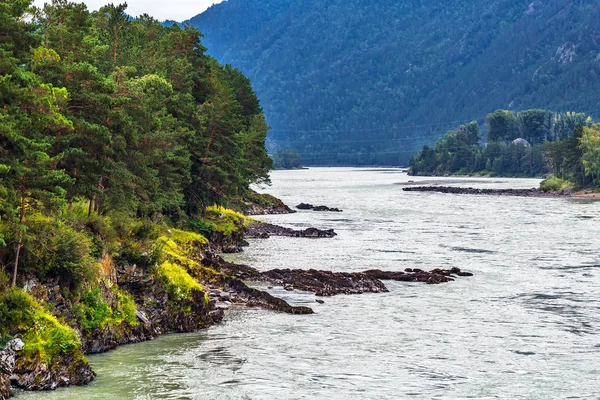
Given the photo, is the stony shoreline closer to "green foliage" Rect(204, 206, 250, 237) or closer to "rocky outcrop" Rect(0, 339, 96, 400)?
"rocky outcrop" Rect(0, 339, 96, 400)

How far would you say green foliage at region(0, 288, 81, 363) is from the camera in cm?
2897

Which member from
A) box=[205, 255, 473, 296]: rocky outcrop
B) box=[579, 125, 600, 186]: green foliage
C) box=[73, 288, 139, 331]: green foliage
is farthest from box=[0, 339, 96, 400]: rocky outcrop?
box=[579, 125, 600, 186]: green foliage

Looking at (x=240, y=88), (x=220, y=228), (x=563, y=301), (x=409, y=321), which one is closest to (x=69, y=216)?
(x=409, y=321)

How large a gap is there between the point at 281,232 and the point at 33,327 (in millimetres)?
63086

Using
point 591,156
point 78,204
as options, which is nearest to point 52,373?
point 78,204

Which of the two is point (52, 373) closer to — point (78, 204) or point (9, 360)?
point (9, 360)

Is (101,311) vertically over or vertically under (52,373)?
over

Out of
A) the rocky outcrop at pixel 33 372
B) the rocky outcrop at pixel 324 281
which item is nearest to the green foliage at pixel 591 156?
the rocky outcrop at pixel 324 281

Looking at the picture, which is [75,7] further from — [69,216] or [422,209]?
[422,209]

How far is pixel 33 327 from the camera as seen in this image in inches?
1164

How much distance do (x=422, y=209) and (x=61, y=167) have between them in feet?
339

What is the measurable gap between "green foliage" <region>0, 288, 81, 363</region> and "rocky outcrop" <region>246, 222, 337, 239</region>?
57289mm

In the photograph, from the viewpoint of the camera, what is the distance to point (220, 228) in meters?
76.1

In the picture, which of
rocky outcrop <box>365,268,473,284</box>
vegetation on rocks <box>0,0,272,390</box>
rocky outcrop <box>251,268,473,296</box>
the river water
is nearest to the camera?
vegetation on rocks <box>0,0,272,390</box>
